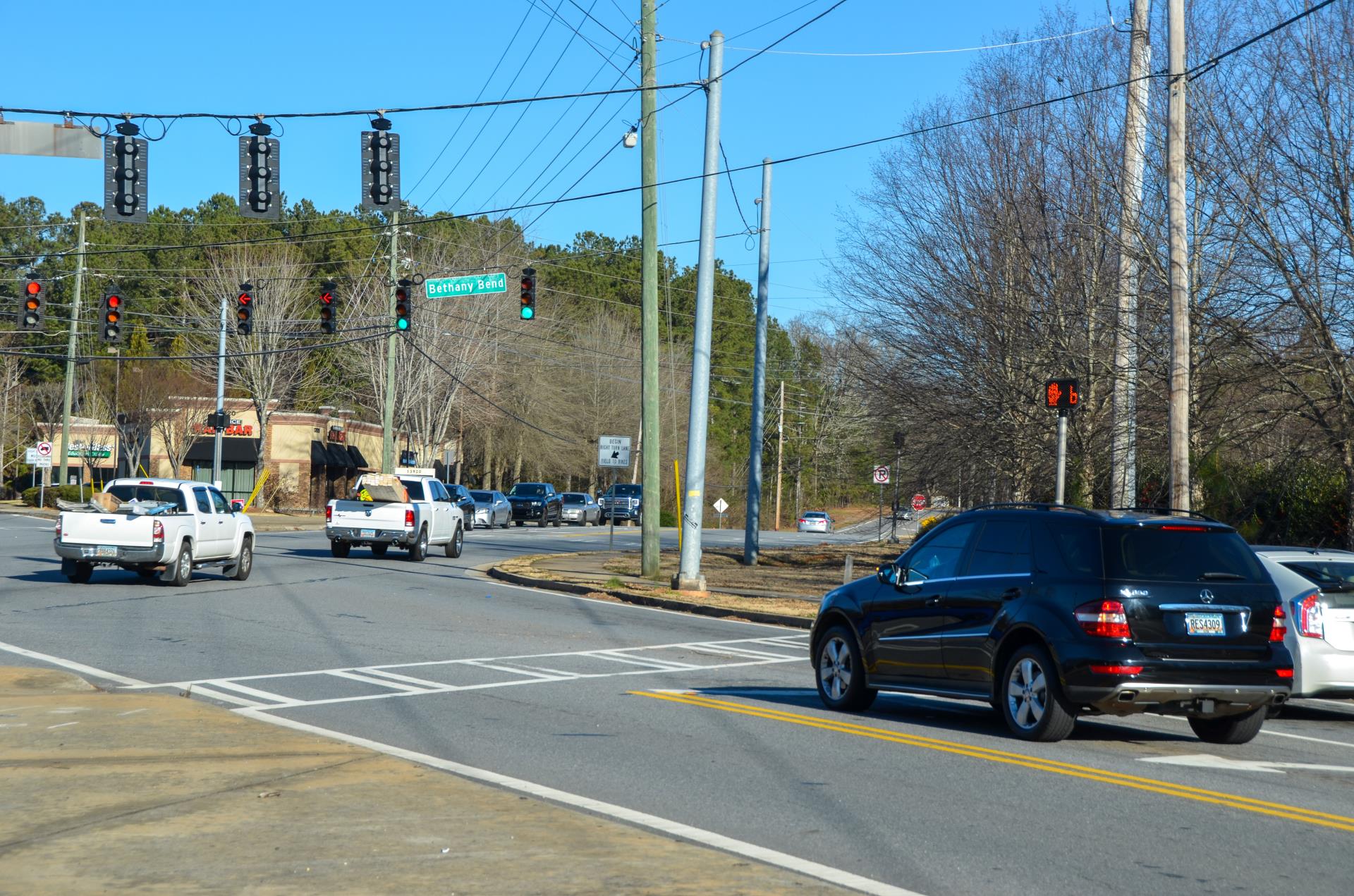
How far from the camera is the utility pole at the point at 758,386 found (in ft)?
111

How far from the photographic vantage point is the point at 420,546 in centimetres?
3297

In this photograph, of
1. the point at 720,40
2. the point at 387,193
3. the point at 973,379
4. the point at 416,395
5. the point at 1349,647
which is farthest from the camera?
the point at 416,395

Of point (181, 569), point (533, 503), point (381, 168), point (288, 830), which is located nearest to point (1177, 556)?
point (288, 830)

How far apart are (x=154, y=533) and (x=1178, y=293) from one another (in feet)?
52.0

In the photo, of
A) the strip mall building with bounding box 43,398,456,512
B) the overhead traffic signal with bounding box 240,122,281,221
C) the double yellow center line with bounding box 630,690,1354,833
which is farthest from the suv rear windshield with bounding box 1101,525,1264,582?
the strip mall building with bounding box 43,398,456,512

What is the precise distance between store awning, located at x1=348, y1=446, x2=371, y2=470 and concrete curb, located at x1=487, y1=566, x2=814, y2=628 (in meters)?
48.0

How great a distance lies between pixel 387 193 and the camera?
22859 mm

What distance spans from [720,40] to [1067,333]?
8.81 meters

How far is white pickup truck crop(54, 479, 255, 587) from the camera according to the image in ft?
73.7

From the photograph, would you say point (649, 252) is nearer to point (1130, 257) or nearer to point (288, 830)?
point (1130, 257)

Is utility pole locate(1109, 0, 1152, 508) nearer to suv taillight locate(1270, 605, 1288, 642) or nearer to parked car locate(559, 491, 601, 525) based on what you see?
suv taillight locate(1270, 605, 1288, 642)

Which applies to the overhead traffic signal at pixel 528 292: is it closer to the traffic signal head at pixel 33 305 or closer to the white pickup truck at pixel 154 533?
the white pickup truck at pixel 154 533

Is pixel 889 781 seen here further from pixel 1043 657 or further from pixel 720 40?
pixel 720 40

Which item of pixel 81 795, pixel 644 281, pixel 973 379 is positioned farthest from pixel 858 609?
pixel 973 379
